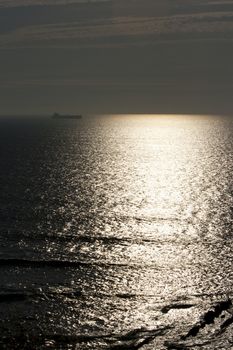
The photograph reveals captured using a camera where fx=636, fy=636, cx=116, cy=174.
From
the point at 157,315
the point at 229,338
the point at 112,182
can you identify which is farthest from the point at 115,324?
the point at 112,182

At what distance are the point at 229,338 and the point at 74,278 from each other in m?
22.2

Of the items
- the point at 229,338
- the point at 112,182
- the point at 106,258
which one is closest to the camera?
the point at 229,338

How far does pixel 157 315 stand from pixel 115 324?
463 cm

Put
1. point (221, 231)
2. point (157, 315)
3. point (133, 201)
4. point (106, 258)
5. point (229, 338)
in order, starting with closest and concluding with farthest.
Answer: point (229, 338) < point (157, 315) < point (106, 258) < point (221, 231) < point (133, 201)

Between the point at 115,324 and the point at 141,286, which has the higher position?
the point at 141,286

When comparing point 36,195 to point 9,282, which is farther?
point 36,195

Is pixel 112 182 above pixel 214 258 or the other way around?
above

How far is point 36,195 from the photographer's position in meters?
127

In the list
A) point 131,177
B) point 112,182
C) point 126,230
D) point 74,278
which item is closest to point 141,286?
point 74,278

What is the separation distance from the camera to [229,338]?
183 feet

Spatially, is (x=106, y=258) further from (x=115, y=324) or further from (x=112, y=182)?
(x=112, y=182)

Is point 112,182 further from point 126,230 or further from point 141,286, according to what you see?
point 141,286

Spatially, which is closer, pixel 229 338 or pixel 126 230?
pixel 229 338

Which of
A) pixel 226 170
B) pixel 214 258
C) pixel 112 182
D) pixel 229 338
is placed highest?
pixel 226 170
